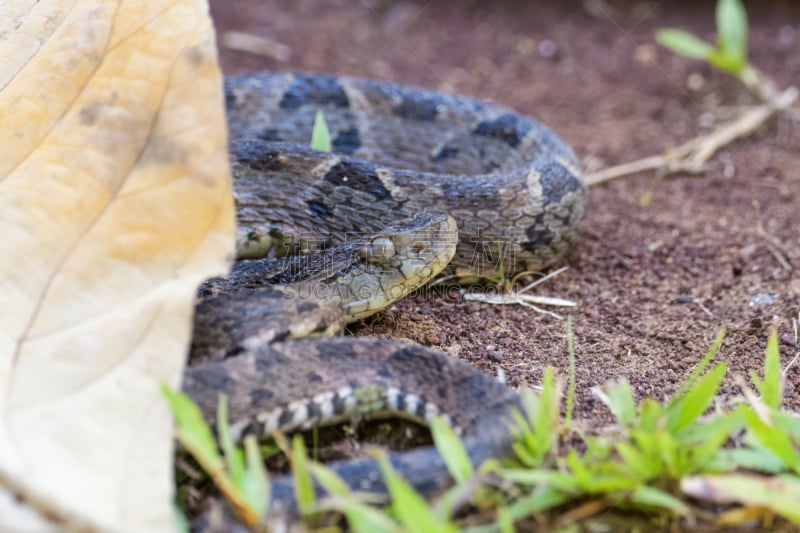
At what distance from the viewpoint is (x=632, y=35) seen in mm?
8688

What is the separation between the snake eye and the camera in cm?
391

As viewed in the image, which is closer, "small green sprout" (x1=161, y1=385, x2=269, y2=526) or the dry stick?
"small green sprout" (x1=161, y1=385, x2=269, y2=526)

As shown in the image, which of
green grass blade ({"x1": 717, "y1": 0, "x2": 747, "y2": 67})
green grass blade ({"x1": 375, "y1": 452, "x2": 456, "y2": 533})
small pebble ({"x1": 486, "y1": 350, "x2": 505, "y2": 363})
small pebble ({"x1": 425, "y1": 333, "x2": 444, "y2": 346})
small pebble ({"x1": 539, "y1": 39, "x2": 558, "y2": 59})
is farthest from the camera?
small pebble ({"x1": 539, "y1": 39, "x2": 558, "y2": 59})

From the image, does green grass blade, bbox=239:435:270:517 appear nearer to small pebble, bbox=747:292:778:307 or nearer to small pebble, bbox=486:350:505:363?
small pebble, bbox=486:350:505:363

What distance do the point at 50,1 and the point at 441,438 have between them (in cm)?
248

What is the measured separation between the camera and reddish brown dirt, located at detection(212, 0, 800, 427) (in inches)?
153

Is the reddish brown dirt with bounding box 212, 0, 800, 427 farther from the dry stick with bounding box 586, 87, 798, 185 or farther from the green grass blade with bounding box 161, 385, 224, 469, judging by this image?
the green grass blade with bounding box 161, 385, 224, 469

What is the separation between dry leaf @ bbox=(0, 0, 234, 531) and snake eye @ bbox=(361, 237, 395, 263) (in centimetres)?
135

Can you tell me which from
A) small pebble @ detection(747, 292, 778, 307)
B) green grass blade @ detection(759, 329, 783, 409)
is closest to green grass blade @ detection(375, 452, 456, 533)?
green grass blade @ detection(759, 329, 783, 409)

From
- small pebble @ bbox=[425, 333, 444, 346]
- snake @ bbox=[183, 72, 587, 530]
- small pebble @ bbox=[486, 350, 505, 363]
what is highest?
snake @ bbox=[183, 72, 587, 530]

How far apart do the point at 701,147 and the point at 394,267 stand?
3.81 meters

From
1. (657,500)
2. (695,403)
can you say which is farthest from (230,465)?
(695,403)

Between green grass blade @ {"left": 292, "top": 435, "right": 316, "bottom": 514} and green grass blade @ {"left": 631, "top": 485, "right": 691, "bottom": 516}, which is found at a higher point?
green grass blade @ {"left": 631, "top": 485, "right": 691, "bottom": 516}

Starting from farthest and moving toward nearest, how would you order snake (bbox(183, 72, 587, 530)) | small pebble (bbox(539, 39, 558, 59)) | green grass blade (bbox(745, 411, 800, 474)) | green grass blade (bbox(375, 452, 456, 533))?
1. small pebble (bbox(539, 39, 558, 59))
2. snake (bbox(183, 72, 587, 530))
3. green grass blade (bbox(745, 411, 800, 474))
4. green grass blade (bbox(375, 452, 456, 533))
